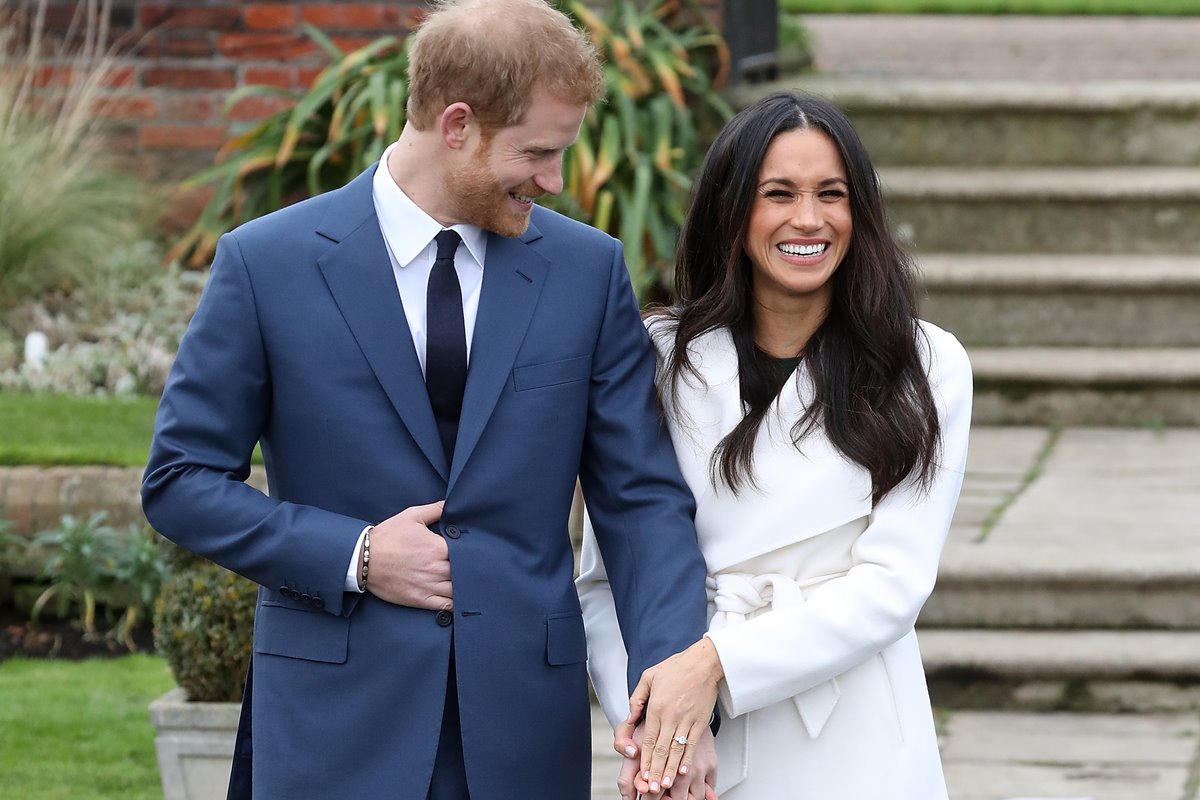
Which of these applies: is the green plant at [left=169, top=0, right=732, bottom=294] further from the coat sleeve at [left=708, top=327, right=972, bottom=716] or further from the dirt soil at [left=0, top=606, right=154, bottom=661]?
the coat sleeve at [left=708, top=327, right=972, bottom=716]

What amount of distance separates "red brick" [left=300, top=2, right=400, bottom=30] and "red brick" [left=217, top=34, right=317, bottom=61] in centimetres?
10

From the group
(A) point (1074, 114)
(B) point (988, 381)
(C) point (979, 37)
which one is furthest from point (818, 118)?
(C) point (979, 37)

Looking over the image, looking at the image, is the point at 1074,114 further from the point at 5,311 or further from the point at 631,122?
the point at 5,311

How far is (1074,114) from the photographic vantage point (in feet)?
24.2

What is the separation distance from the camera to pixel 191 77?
7.72 meters

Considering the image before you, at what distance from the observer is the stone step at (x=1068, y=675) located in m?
4.86

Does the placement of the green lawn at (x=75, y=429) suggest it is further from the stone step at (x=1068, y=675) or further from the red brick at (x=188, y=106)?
the stone step at (x=1068, y=675)

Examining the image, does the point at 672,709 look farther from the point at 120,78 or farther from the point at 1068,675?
the point at 120,78

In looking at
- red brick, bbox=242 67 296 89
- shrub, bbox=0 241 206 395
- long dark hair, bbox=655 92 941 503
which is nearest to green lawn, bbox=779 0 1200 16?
red brick, bbox=242 67 296 89

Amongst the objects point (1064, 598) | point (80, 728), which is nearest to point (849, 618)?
point (1064, 598)

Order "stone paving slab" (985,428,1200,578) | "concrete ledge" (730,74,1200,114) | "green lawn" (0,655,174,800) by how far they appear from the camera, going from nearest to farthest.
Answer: "green lawn" (0,655,174,800)
"stone paving slab" (985,428,1200,578)
"concrete ledge" (730,74,1200,114)

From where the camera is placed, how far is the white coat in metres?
2.58

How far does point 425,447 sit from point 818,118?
2.64 feet

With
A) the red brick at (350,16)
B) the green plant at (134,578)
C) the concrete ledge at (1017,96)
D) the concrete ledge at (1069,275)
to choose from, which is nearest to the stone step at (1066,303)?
the concrete ledge at (1069,275)
